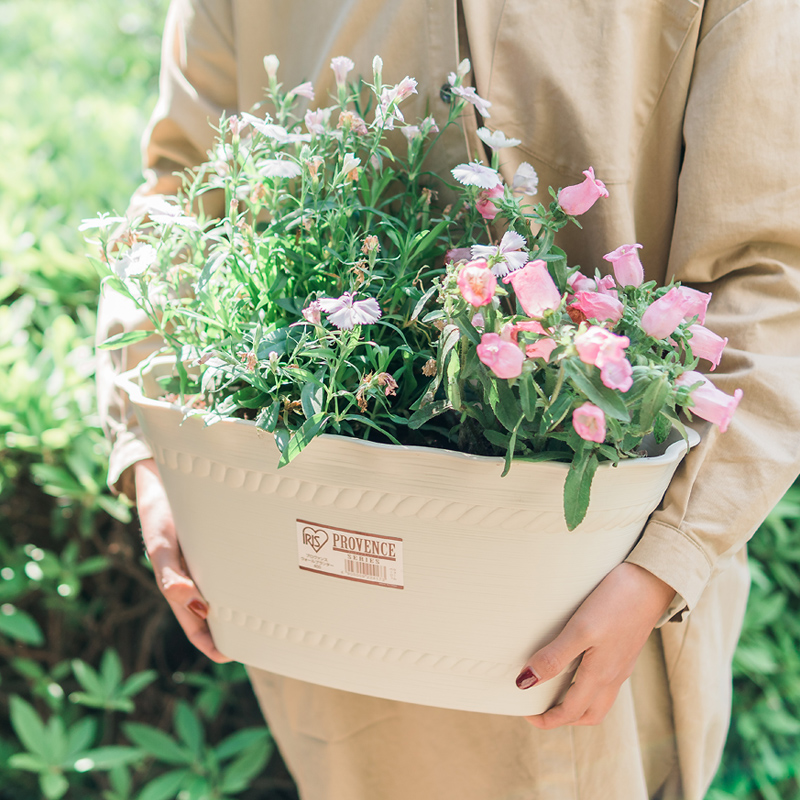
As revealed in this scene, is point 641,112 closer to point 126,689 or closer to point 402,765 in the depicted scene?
point 402,765

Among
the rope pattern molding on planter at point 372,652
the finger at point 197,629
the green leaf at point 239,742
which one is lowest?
the green leaf at point 239,742

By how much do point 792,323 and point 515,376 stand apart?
1.27ft

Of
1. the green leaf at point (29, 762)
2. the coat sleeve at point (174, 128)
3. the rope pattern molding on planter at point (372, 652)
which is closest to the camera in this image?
the rope pattern molding on planter at point (372, 652)

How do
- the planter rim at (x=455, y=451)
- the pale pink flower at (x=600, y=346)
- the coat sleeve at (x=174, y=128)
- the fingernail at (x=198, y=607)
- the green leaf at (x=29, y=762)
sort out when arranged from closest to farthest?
the pale pink flower at (x=600, y=346) < the planter rim at (x=455, y=451) < the fingernail at (x=198, y=607) < the coat sleeve at (x=174, y=128) < the green leaf at (x=29, y=762)

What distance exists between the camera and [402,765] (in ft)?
2.90

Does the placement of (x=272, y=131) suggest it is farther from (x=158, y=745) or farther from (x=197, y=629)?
(x=158, y=745)

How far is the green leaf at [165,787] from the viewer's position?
1172 millimetres

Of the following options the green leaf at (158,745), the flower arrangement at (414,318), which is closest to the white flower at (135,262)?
the flower arrangement at (414,318)

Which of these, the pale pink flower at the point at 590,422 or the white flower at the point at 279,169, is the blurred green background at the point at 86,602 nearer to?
the white flower at the point at 279,169

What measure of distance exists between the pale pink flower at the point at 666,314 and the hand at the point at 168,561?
21.3 inches

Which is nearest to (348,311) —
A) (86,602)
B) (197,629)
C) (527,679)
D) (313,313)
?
(313,313)

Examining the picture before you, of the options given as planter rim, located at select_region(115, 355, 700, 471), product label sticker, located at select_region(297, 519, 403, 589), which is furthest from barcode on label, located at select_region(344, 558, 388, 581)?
planter rim, located at select_region(115, 355, 700, 471)

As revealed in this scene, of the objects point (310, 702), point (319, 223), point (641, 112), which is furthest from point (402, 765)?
point (641, 112)

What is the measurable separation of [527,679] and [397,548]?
165 millimetres
